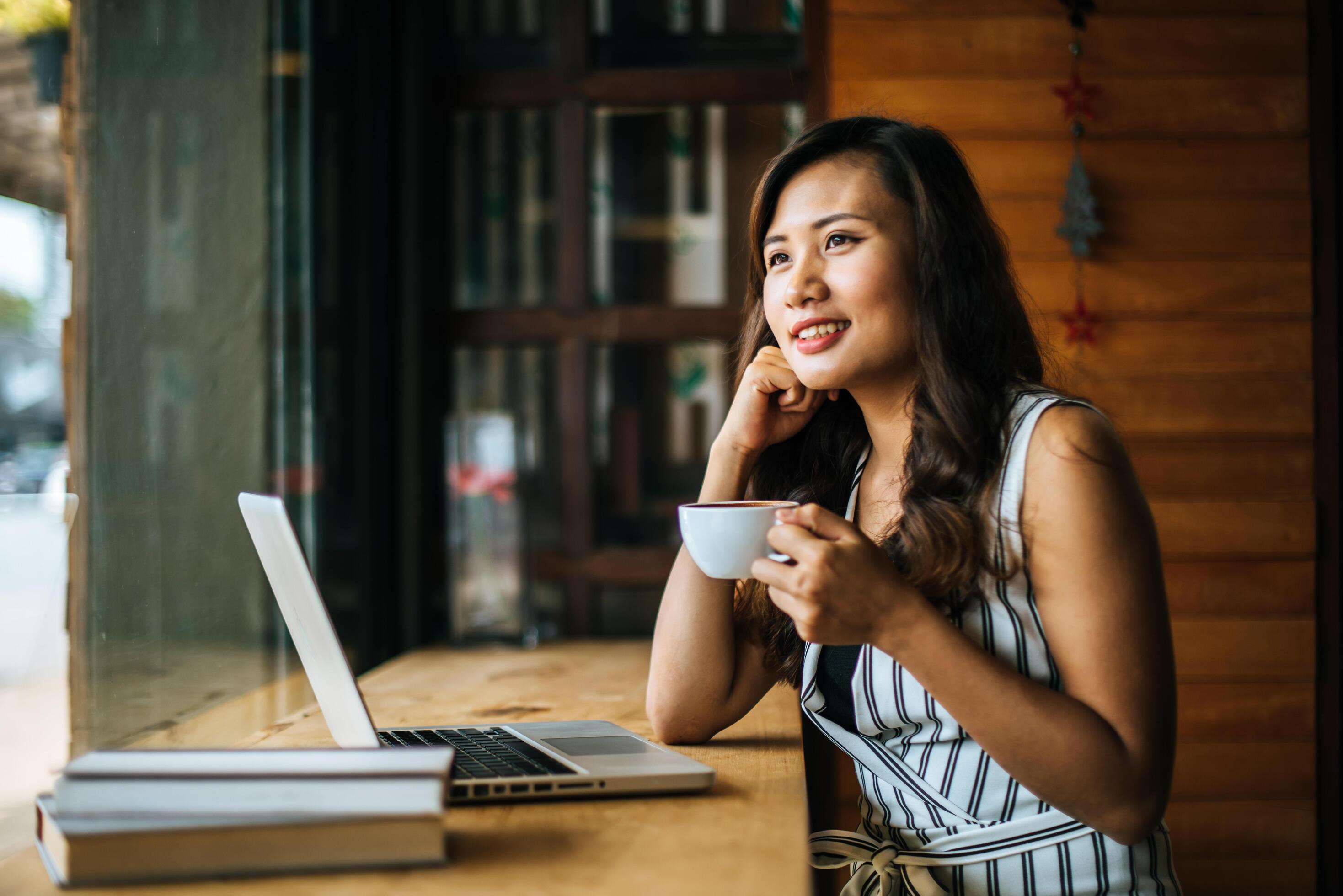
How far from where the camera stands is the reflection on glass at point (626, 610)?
→ 87.9 inches

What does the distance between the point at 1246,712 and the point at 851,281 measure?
4.41 feet

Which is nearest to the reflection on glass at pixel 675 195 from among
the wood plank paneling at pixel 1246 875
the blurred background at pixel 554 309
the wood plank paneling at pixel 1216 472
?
the blurred background at pixel 554 309

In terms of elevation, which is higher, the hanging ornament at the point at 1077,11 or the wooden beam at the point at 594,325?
the hanging ornament at the point at 1077,11

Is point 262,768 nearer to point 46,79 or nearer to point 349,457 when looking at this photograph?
point 46,79

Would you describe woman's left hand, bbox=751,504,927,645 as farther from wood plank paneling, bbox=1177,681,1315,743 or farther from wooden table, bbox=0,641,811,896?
wood plank paneling, bbox=1177,681,1315,743

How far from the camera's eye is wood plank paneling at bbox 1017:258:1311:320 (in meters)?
2.01

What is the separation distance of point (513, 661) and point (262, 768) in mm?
1183

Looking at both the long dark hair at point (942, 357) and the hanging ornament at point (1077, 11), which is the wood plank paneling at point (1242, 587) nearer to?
the long dark hair at point (942, 357)

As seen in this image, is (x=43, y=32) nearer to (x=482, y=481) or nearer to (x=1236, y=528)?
(x=482, y=481)

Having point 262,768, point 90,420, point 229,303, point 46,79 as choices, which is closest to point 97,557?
point 90,420

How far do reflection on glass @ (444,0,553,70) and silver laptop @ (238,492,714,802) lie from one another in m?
1.55

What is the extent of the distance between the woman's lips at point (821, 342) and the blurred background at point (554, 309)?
867 mm

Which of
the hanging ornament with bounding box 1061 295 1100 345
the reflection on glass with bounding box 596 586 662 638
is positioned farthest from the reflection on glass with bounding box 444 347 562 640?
the hanging ornament with bounding box 1061 295 1100 345

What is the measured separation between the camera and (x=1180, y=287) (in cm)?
202
